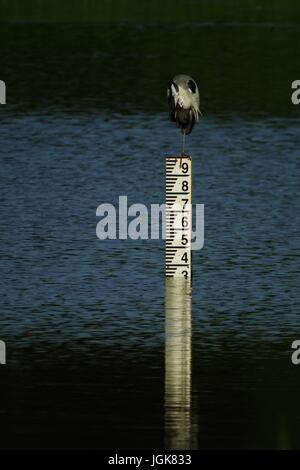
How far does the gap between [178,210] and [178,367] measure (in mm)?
5590

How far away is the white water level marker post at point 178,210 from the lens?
2523 centimetres

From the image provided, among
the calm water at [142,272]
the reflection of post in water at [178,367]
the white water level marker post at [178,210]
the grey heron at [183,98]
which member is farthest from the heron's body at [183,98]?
the reflection of post in water at [178,367]

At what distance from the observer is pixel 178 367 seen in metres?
20.1

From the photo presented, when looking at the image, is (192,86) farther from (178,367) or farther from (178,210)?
(178,367)

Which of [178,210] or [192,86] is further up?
[192,86]

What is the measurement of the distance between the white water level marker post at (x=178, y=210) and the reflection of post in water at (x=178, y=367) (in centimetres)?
39

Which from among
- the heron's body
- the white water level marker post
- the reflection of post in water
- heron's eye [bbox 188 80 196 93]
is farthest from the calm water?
heron's eye [bbox 188 80 196 93]

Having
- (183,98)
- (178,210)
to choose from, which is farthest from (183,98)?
(178,210)

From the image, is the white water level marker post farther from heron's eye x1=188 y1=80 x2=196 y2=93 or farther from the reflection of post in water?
heron's eye x1=188 y1=80 x2=196 y2=93

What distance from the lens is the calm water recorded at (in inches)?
715

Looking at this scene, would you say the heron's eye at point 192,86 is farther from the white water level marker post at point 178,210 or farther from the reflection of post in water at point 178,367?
the reflection of post in water at point 178,367

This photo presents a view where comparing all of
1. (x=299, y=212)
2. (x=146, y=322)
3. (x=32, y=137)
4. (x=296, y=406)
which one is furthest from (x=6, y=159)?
(x=296, y=406)

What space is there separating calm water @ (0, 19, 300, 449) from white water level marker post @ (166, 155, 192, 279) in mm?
342

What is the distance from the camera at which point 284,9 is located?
64125 mm
